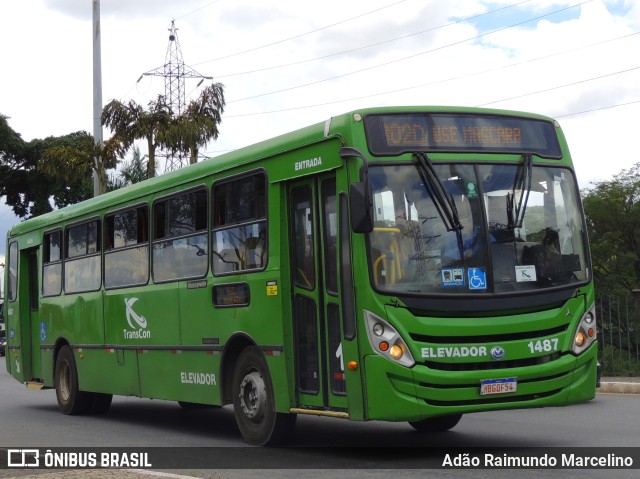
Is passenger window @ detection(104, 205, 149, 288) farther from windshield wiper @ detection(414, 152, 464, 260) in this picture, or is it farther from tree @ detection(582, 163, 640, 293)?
tree @ detection(582, 163, 640, 293)

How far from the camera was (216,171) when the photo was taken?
12.4m

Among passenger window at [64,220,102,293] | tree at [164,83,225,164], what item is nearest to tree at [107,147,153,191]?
tree at [164,83,225,164]

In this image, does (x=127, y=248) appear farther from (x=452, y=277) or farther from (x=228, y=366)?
(x=452, y=277)

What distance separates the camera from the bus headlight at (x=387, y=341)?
370 inches

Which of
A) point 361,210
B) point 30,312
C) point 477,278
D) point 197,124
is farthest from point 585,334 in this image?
point 197,124

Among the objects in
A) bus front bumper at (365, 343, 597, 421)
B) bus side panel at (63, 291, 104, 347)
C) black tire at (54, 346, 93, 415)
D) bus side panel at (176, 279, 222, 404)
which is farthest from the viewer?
black tire at (54, 346, 93, 415)

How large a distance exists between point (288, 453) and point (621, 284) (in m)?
26.4

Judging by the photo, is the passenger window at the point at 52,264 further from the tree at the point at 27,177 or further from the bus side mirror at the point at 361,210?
the tree at the point at 27,177

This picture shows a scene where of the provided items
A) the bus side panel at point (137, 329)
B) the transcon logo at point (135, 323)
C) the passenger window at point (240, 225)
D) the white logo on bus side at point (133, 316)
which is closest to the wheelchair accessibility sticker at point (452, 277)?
the passenger window at point (240, 225)

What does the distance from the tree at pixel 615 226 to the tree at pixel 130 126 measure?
14.5 meters

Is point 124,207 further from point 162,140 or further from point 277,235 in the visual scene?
point 162,140

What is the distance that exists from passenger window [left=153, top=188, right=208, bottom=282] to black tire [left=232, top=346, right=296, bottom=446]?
1.41 m

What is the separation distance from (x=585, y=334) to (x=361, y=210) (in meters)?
2.50

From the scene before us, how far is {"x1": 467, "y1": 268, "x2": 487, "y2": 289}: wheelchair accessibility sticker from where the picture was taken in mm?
9648
